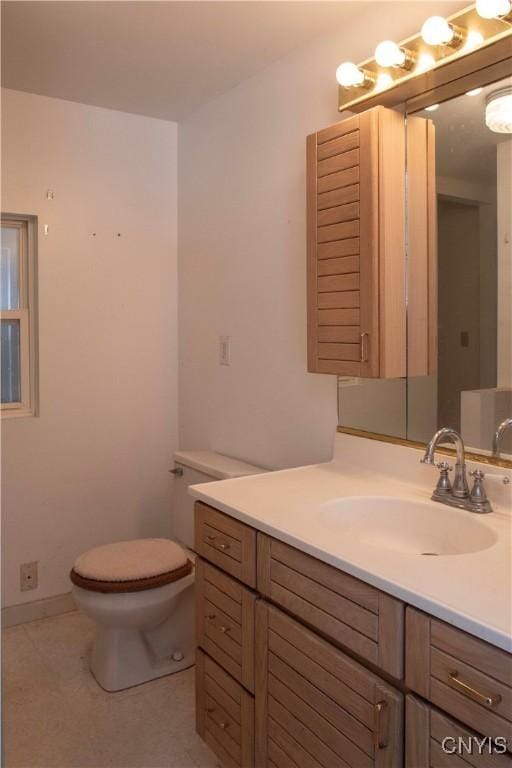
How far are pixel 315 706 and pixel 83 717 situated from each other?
41.9 inches

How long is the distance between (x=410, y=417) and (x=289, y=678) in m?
0.77

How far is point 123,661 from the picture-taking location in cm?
217

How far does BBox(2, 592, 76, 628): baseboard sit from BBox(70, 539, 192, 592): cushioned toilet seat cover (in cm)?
A: 60

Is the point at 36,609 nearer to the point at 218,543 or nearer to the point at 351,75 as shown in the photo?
the point at 218,543

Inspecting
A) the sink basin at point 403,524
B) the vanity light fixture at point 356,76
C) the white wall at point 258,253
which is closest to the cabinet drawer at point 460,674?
the sink basin at point 403,524

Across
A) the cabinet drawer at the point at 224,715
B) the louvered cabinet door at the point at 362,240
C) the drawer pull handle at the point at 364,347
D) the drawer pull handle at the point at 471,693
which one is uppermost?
the louvered cabinet door at the point at 362,240

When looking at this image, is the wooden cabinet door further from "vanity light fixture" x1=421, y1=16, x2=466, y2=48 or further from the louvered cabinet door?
"vanity light fixture" x1=421, y1=16, x2=466, y2=48

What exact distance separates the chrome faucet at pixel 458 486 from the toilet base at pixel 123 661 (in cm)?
128

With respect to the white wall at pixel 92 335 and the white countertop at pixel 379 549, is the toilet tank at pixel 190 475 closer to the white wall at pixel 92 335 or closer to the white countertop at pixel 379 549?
the white wall at pixel 92 335

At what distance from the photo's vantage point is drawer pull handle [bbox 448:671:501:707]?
92cm

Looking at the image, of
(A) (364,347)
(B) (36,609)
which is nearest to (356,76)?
(A) (364,347)

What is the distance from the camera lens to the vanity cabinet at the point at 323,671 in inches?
38.5

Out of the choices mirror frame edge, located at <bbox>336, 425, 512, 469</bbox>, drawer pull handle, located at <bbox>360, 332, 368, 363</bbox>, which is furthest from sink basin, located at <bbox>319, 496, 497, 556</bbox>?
drawer pull handle, located at <bbox>360, 332, 368, 363</bbox>

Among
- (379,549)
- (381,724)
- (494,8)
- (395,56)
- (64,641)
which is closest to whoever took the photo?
(381,724)
